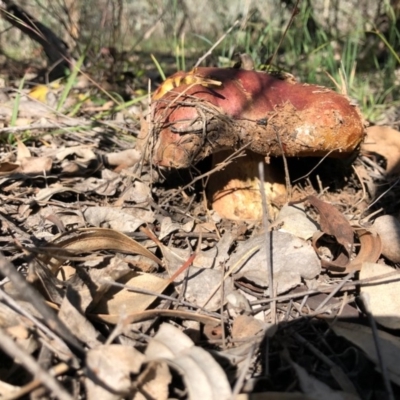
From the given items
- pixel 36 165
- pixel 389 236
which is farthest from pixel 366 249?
pixel 36 165

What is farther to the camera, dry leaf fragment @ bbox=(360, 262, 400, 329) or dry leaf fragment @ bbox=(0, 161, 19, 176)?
dry leaf fragment @ bbox=(0, 161, 19, 176)

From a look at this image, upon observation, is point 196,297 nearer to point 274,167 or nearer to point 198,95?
point 198,95

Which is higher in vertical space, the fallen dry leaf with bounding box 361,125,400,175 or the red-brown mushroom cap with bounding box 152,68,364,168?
the red-brown mushroom cap with bounding box 152,68,364,168

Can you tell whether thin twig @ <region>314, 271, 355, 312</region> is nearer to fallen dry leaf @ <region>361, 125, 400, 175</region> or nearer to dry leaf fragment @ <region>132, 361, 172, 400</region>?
dry leaf fragment @ <region>132, 361, 172, 400</region>

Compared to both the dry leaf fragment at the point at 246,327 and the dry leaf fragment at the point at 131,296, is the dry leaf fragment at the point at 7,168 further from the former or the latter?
the dry leaf fragment at the point at 246,327

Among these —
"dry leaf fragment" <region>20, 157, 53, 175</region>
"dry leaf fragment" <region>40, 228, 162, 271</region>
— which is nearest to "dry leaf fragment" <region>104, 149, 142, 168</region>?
"dry leaf fragment" <region>20, 157, 53, 175</region>

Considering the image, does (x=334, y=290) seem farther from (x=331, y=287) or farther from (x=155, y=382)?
(x=155, y=382)

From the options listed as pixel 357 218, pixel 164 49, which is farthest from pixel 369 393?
pixel 164 49
